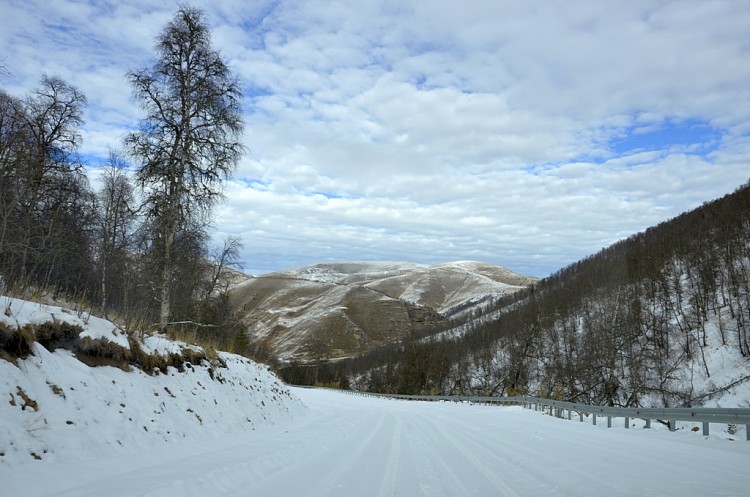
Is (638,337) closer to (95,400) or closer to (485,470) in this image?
(485,470)

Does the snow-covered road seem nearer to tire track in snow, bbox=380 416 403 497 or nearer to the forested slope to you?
tire track in snow, bbox=380 416 403 497

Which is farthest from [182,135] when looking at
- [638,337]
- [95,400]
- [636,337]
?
[638,337]

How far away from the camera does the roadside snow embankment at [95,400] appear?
20.0ft

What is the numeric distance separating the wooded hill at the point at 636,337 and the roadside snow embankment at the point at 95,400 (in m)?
40.7

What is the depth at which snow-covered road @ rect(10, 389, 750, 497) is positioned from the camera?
5.96 metres

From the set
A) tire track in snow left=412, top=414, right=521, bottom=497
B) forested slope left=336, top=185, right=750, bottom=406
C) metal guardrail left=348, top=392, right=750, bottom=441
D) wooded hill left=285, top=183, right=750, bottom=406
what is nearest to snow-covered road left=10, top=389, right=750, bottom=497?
tire track in snow left=412, top=414, right=521, bottom=497

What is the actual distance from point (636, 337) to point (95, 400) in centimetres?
6475

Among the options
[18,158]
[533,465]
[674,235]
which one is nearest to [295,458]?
[533,465]

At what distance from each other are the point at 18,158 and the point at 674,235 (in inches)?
4863

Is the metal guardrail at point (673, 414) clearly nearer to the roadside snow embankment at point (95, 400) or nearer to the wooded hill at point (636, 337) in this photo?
the roadside snow embankment at point (95, 400)

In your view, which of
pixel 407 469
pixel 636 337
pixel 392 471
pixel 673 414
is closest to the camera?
pixel 392 471

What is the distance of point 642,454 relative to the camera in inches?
371

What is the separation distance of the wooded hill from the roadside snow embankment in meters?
40.7

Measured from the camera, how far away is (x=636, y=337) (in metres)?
59.9
